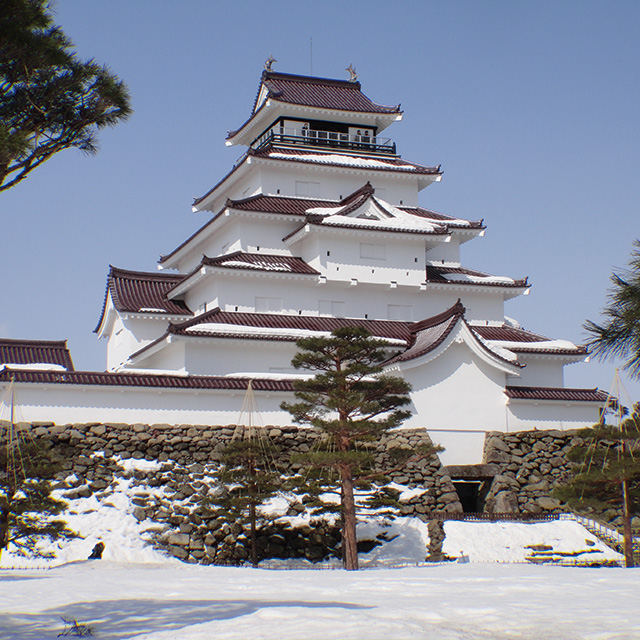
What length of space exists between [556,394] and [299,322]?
902 centimetres

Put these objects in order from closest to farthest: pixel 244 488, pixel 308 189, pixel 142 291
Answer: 1. pixel 244 488
2. pixel 142 291
3. pixel 308 189

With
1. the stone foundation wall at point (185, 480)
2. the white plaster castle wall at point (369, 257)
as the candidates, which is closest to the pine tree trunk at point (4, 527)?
the stone foundation wall at point (185, 480)

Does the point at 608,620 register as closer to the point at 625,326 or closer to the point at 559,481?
the point at 625,326

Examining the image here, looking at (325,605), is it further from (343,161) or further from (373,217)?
(343,161)

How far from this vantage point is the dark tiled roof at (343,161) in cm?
3338

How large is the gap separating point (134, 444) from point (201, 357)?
5.63 metres

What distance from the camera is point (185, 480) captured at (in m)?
21.5

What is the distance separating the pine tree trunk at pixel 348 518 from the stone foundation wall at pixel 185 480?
2214mm

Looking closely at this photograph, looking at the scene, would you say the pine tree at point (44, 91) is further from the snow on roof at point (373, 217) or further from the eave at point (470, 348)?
the snow on roof at point (373, 217)

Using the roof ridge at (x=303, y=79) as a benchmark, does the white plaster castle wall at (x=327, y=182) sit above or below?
below

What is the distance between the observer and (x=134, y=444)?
2212cm

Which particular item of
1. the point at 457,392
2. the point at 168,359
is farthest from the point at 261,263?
the point at 457,392

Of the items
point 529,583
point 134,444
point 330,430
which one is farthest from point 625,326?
point 134,444

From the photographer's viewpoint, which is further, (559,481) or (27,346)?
(27,346)
